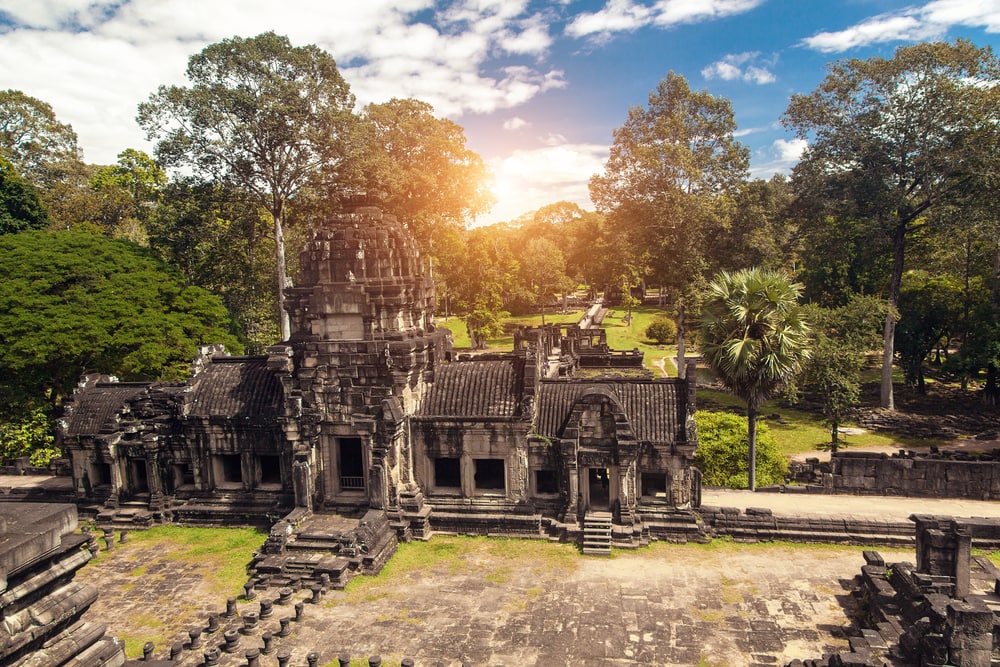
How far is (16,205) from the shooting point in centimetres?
4347

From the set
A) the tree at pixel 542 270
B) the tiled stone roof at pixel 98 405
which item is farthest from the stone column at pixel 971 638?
the tree at pixel 542 270

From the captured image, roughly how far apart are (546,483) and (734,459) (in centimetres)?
1053

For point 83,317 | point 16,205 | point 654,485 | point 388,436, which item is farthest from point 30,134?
point 654,485

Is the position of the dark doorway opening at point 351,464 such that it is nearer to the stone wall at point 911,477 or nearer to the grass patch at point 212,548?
the grass patch at point 212,548

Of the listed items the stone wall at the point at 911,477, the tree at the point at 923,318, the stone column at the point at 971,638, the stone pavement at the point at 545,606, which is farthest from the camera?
the tree at the point at 923,318

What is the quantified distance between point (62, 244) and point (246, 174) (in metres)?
11.2

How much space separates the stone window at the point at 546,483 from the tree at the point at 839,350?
15282mm

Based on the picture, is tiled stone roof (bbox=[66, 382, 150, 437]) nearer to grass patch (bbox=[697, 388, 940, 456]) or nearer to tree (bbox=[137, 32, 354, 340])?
tree (bbox=[137, 32, 354, 340])

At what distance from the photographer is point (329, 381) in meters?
24.0

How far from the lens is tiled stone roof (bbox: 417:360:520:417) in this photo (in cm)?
2416

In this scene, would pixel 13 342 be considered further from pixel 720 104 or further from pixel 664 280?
pixel 720 104

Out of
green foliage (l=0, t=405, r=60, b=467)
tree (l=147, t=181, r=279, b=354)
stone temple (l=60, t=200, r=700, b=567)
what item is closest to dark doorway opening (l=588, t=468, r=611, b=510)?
stone temple (l=60, t=200, r=700, b=567)

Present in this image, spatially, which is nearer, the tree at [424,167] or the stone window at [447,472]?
the stone window at [447,472]

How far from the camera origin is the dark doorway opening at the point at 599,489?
23.7 meters
